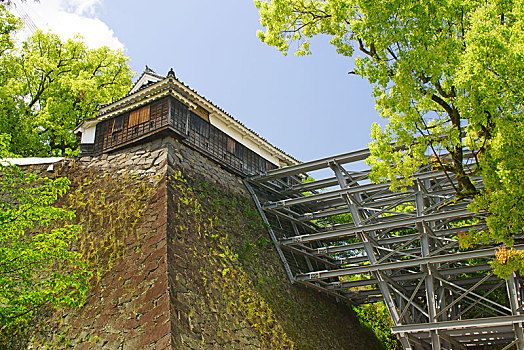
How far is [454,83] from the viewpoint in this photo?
316 inches

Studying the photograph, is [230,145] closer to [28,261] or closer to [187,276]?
[187,276]

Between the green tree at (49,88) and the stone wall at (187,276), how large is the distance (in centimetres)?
804

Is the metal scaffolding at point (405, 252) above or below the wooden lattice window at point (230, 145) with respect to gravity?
below

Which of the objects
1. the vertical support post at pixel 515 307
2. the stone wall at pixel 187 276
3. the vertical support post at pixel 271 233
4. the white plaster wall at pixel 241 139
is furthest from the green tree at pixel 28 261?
the vertical support post at pixel 515 307

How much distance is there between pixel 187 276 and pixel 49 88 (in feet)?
55.6

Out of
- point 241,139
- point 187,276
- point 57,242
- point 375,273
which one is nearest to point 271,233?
point 241,139

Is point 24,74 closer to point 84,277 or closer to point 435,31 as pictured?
point 84,277

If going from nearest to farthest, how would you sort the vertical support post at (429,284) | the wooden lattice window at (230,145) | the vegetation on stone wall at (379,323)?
the vertical support post at (429,284) < the wooden lattice window at (230,145) < the vegetation on stone wall at (379,323)

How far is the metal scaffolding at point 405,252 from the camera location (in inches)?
510

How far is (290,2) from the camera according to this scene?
1097 cm

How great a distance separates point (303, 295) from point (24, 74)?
746 inches

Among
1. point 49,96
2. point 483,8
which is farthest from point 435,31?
point 49,96

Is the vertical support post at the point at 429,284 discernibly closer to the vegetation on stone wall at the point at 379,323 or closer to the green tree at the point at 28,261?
the vegetation on stone wall at the point at 379,323

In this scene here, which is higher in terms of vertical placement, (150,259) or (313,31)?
(313,31)
